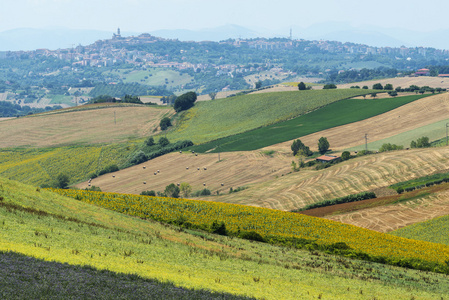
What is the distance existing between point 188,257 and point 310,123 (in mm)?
132968

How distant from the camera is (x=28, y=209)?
42.1 m

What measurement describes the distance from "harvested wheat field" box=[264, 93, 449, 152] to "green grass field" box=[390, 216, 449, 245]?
63.6 meters

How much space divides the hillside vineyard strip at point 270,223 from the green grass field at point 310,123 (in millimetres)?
75502

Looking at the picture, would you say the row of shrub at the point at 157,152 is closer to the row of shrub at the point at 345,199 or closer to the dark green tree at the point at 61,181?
the dark green tree at the point at 61,181

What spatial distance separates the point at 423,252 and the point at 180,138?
395ft

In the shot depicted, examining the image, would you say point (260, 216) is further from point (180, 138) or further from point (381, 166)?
point (180, 138)

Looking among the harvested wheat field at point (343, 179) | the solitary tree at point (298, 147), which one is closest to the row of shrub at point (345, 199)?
the harvested wheat field at point (343, 179)

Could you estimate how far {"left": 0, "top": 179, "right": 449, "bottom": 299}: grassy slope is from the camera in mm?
30000

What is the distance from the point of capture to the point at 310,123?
543 feet

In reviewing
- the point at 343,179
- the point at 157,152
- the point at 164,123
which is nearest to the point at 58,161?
the point at 157,152

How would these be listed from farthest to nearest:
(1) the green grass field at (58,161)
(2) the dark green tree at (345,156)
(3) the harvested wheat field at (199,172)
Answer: (1) the green grass field at (58,161)
(2) the dark green tree at (345,156)
(3) the harvested wheat field at (199,172)

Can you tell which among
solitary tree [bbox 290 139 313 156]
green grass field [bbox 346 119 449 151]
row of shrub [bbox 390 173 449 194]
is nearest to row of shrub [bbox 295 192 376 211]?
row of shrub [bbox 390 173 449 194]

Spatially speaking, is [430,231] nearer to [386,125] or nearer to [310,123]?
[386,125]

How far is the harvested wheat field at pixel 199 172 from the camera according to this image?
11400 centimetres
